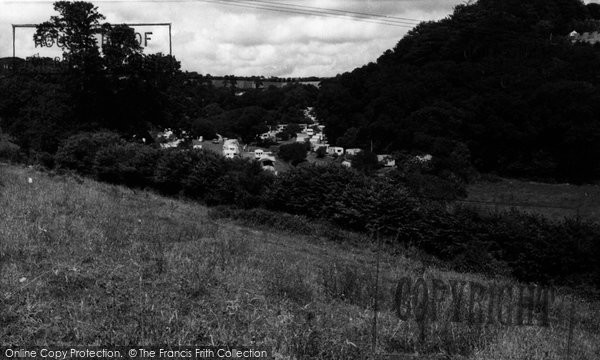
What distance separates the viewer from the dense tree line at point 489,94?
53094 millimetres

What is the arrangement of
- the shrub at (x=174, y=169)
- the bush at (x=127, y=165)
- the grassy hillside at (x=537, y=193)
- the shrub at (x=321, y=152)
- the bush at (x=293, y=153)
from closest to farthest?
the shrub at (x=174, y=169)
the bush at (x=127, y=165)
the grassy hillside at (x=537, y=193)
the bush at (x=293, y=153)
the shrub at (x=321, y=152)

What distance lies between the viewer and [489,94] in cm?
5875

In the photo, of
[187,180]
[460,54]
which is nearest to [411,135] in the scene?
[460,54]

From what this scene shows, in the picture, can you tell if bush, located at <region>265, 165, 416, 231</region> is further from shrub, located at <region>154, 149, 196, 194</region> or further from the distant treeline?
shrub, located at <region>154, 149, 196, 194</region>

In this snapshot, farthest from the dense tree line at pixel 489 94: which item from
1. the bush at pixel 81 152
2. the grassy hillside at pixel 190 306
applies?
the grassy hillside at pixel 190 306

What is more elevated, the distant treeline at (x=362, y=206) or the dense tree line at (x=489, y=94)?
the dense tree line at (x=489, y=94)

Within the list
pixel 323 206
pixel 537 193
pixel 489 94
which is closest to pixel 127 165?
pixel 323 206

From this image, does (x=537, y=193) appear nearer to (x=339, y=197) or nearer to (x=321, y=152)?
(x=321, y=152)

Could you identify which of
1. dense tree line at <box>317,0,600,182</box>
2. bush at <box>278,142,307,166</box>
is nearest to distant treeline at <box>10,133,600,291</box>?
dense tree line at <box>317,0,600,182</box>

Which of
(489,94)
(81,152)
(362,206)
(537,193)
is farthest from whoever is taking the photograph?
(489,94)

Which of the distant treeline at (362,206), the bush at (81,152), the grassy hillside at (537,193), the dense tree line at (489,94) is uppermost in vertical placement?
the dense tree line at (489,94)

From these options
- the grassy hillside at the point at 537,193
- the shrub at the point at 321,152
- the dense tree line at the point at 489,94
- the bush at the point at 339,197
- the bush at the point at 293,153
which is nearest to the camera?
the bush at the point at 339,197

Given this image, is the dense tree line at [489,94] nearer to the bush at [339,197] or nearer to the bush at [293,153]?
the bush at [293,153]

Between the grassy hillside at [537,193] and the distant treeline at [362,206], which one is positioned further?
the grassy hillside at [537,193]
